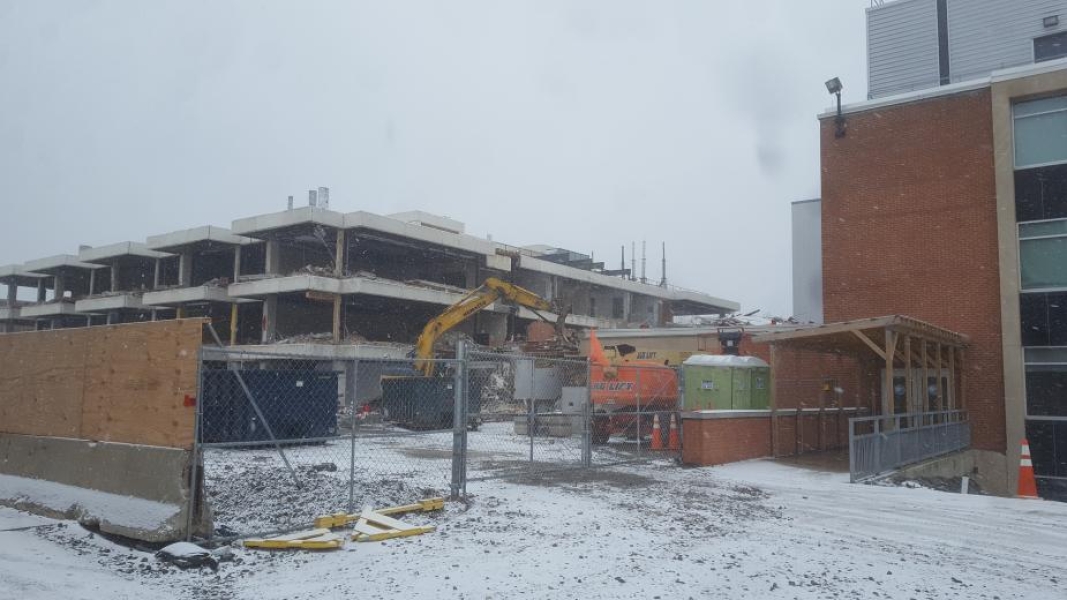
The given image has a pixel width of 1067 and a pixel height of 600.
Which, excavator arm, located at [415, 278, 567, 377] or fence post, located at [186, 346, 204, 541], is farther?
excavator arm, located at [415, 278, 567, 377]

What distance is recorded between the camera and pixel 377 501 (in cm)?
1016

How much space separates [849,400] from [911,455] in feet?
22.3

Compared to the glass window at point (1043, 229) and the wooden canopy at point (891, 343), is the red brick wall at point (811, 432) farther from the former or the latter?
the glass window at point (1043, 229)

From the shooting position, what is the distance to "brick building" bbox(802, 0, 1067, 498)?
2028cm

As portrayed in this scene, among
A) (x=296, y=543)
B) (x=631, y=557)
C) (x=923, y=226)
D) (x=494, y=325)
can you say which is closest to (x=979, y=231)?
(x=923, y=226)

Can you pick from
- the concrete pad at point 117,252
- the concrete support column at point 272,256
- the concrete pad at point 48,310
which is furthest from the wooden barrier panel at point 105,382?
the concrete pad at point 48,310

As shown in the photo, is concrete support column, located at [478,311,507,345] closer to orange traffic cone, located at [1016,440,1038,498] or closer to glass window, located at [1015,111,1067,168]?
glass window, located at [1015,111,1067,168]

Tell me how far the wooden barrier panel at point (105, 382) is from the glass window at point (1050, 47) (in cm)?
2687

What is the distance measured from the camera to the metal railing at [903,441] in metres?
13.9

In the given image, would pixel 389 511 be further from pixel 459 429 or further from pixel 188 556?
pixel 188 556

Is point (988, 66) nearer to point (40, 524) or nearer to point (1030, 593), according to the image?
point (1030, 593)

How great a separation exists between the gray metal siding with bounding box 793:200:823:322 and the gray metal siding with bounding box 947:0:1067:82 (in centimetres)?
934

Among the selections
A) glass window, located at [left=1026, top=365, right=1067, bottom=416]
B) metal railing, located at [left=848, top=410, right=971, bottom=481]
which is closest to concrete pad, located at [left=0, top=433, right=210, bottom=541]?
metal railing, located at [left=848, top=410, right=971, bottom=481]

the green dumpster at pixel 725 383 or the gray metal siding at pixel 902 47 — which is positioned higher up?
the gray metal siding at pixel 902 47
